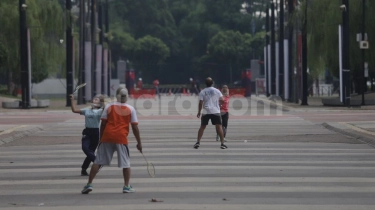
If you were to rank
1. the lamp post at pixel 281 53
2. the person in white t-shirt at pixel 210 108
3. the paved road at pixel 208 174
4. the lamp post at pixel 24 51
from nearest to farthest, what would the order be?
the paved road at pixel 208 174 → the person in white t-shirt at pixel 210 108 → the lamp post at pixel 24 51 → the lamp post at pixel 281 53

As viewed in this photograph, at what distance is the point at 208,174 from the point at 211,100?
6.83m

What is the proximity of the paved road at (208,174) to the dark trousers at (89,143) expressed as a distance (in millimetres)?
346

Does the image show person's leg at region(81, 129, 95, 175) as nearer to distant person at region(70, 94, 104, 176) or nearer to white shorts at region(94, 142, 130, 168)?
distant person at region(70, 94, 104, 176)

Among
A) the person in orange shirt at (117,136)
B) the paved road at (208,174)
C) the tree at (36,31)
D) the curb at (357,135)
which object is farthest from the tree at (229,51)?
the person in orange shirt at (117,136)

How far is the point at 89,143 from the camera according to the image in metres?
16.9

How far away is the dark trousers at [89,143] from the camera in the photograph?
660 inches

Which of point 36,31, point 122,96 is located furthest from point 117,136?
point 36,31

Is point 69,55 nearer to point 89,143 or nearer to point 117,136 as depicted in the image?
point 89,143

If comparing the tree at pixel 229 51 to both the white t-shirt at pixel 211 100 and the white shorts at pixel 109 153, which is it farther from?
the white shorts at pixel 109 153

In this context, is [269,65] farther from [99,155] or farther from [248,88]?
[99,155]

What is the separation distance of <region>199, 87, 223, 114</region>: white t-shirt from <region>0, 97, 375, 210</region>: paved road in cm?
96

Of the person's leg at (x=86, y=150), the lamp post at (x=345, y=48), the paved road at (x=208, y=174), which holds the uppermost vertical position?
the lamp post at (x=345, y=48)

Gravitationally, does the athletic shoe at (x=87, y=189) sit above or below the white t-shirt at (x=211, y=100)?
below

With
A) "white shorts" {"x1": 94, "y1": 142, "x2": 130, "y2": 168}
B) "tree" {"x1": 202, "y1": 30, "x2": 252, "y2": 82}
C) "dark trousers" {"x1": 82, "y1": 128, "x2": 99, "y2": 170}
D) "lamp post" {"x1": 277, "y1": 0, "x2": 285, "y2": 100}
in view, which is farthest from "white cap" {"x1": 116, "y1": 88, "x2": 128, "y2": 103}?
"tree" {"x1": 202, "y1": 30, "x2": 252, "y2": 82}
